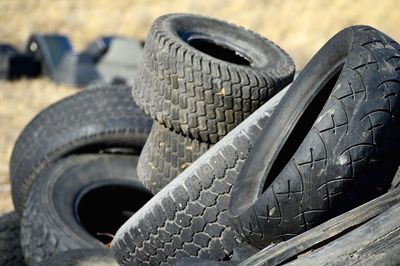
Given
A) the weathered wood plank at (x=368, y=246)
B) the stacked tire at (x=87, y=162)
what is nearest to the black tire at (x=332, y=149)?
the weathered wood plank at (x=368, y=246)

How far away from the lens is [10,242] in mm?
5172

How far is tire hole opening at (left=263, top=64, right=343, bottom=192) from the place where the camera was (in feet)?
11.7

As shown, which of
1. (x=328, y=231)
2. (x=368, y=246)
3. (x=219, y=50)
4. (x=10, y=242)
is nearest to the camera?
(x=368, y=246)

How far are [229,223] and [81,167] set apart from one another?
1884 mm

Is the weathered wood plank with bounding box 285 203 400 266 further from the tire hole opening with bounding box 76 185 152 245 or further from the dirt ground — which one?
the dirt ground

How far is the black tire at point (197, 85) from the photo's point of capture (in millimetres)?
4273

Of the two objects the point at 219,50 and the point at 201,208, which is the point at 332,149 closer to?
the point at 201,208

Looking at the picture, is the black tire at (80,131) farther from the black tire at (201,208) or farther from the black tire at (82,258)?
the black tire at (201,208)


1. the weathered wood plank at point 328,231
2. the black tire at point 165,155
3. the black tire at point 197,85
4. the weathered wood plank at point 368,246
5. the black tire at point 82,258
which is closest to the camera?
the weathered wood plank at point 368,246

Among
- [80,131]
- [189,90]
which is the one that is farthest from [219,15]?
[189,90]

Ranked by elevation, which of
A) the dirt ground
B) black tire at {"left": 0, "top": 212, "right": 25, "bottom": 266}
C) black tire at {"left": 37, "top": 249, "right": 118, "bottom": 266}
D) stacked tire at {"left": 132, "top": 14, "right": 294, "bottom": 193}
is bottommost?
the dirt ground

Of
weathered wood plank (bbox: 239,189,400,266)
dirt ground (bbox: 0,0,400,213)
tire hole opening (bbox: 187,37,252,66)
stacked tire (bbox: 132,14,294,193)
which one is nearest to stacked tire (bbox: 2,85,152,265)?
stacked tire (bbox: 132,14,294,193)

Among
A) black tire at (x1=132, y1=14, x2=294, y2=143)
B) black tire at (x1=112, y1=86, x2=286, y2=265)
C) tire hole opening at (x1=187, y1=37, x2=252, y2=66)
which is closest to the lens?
black tire at (x1=112, y1=86, x2=286, y2=265)

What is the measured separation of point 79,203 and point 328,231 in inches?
96.7
